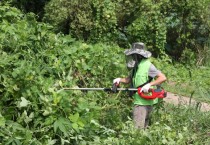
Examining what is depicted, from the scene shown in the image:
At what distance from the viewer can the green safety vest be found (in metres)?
5.57

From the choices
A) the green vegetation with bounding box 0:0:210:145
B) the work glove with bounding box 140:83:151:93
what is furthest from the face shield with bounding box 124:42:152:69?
the green vegetation with bounding box 0:0:210:145

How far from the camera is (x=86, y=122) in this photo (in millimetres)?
4977

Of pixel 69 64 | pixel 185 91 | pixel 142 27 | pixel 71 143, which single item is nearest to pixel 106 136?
pixel 71 143

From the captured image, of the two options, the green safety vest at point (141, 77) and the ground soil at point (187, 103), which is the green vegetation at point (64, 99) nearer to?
the ground soil at point (187, 103)

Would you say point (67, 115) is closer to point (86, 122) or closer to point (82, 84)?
point (86, 122)

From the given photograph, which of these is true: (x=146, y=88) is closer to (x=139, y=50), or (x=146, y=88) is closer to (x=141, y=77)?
(x=141, y=77)

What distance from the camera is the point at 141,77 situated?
219 inches

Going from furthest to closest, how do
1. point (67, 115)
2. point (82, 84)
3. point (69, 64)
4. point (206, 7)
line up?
point (206, 7), point (82, 84), point (69, 64), point (67, 115)

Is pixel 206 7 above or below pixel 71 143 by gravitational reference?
above

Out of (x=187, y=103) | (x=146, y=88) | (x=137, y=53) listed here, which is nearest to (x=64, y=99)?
(x=146, y=88)

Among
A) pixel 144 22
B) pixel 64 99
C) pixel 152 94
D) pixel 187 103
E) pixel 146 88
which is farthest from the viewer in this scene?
pixel 144 22

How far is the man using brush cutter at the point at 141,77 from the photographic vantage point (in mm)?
5551

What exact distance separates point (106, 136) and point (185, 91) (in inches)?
176

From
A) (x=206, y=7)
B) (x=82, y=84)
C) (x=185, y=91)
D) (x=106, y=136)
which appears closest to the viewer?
(x=106, y=136)
